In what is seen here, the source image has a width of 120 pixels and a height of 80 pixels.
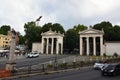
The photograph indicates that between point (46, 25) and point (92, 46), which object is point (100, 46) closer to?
point (92, 46)

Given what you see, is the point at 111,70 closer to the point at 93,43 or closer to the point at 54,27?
the point at 93,43

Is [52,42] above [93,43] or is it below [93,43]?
above

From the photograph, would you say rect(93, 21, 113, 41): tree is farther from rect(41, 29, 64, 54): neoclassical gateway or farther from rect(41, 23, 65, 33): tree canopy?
rect(41, 29, 64, 54): neoclassical gateway

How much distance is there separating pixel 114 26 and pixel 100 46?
2072 cm

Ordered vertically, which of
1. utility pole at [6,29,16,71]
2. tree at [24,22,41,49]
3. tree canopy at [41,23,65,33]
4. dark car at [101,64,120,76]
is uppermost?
tree canopy at [41,23,65,33]

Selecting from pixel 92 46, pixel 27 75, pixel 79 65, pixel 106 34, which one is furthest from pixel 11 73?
pixel 106 34

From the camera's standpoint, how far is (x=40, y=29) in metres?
128

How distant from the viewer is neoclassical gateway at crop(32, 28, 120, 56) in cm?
9844

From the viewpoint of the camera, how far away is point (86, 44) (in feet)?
354

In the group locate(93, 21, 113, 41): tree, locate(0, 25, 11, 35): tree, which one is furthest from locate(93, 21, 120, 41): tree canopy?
locate(0, 25, 11, 35): tree

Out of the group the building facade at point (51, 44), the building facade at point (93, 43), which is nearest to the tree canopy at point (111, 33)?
the building facade at point (93, 43)

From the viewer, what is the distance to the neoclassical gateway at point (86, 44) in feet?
323

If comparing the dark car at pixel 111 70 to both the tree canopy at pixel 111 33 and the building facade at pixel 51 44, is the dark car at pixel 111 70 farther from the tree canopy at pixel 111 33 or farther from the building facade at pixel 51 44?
the tree canopy at pixel 111 33

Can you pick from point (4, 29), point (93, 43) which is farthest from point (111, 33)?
point (4, 29)
